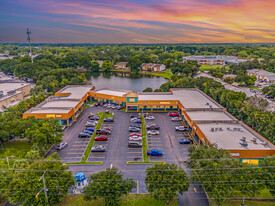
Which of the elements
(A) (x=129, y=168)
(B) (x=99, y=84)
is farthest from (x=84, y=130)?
(B) (x=99, y=84)

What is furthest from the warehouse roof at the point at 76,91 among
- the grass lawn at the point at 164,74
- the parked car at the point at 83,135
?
the grass lawn at the point at 164,74

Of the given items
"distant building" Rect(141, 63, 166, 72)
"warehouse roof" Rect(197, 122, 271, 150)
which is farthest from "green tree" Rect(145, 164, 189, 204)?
"distant building" Rect(141, 63, 166, 72)

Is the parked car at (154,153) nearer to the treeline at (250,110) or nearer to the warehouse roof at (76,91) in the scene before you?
the treeline at (250,110)

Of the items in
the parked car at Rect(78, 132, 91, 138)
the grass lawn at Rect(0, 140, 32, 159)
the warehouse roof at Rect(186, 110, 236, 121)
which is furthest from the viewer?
the warehouse roof at Rect(186, 110, 236, 121)

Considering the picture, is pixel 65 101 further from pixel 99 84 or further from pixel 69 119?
pixel 99 84

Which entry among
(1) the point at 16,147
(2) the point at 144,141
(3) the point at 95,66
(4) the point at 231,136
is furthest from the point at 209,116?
(3) the point at 95,66

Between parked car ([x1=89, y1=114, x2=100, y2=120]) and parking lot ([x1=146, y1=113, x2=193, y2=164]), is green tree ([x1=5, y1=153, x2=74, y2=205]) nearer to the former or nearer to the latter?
parking lot ([x1=146, y1=113, x2=193, y2=164])

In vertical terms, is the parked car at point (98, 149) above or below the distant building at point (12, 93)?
below
